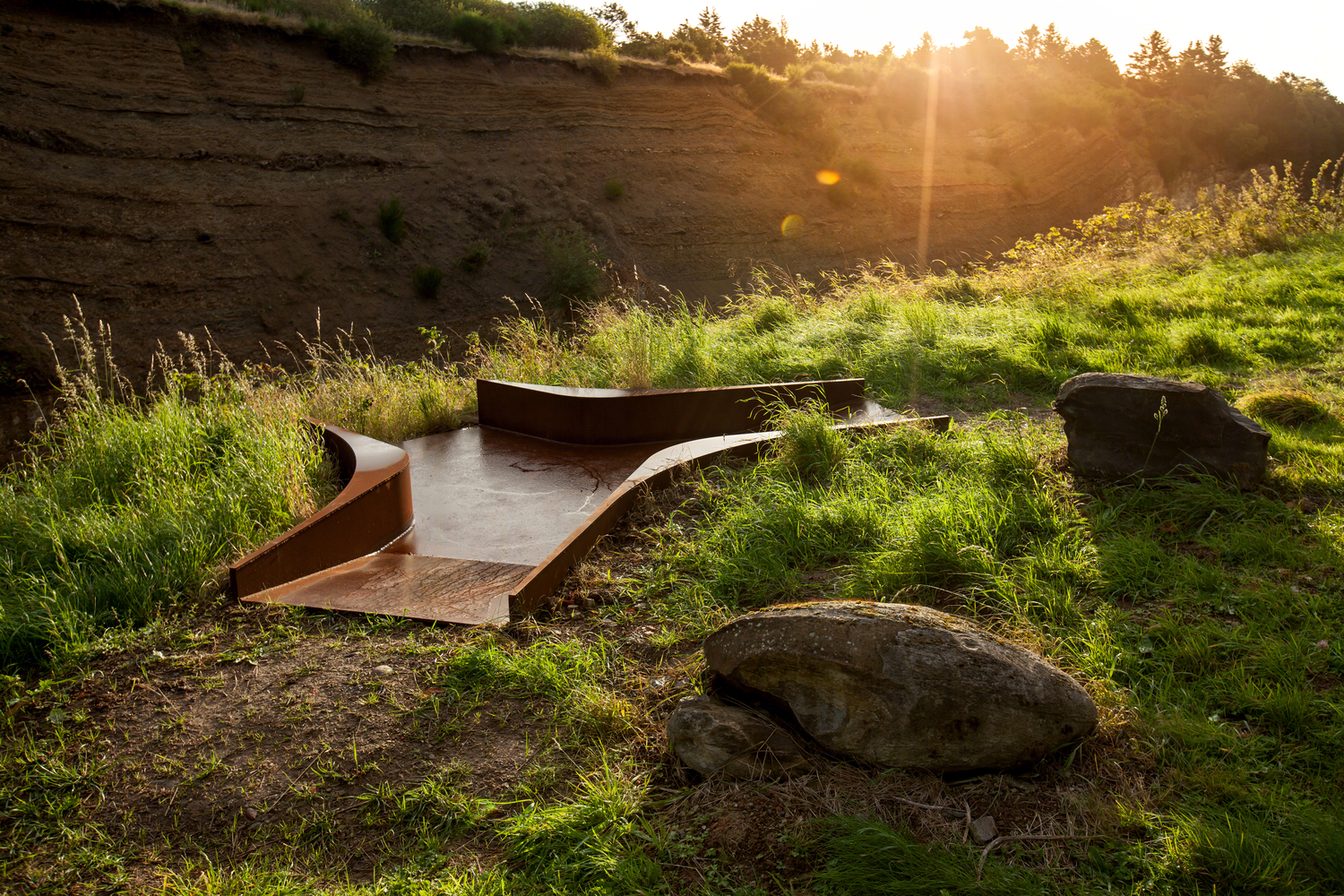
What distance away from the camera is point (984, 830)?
2059 millimetres

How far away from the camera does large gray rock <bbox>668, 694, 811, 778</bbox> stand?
2.34 meters

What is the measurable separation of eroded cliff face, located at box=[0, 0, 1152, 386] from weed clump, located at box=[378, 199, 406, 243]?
241mm

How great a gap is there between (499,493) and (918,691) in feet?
11.5

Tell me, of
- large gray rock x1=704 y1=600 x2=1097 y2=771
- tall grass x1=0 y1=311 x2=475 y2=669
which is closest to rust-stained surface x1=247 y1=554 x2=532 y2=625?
tall grass x1=0 y1=311 x2=475 y2=669

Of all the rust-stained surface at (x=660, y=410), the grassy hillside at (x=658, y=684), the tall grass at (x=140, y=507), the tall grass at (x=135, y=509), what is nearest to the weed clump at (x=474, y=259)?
the tall grass at (x=140, y=507)

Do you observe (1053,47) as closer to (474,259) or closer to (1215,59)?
(1215,59)

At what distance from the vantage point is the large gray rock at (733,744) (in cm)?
234

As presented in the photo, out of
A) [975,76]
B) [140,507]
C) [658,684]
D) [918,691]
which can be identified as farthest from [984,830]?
[975,76]

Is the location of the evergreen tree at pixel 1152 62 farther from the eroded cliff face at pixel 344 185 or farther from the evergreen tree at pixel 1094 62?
A: the eroded cliff face at pixel 344 185

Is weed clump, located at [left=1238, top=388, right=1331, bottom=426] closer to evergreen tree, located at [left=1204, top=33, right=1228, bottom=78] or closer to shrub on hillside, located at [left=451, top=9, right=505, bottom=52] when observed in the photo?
shrub on hillside, located at [left=451, top=9, right=505, bottom=52]

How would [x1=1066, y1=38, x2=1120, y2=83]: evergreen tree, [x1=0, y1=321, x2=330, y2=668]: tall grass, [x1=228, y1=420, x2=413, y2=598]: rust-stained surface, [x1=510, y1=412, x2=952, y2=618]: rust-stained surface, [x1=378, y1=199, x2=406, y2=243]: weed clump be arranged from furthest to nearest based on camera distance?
1. [x1=1066, y1=38, x2=1120, y2=83]: evergreen tree
2. [x1=378, y1=199, x2=406, y2=243]: weed clump
3. [x1=228, y1=420, x2=413, y2=598]: rust-stained surface
4. [x1=510, y1=412, x2=952, y2=618]: rust-stained surface
5. [x1=0, y1=321, x2=330, y2=668]: tall grass

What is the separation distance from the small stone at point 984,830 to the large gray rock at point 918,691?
0.17m

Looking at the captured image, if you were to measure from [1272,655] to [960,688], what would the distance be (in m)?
1.14

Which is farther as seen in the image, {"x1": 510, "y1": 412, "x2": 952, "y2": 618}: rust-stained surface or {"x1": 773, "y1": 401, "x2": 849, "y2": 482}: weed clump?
{"x1": 773, "y1": 401, "x2": 849, "y2": 482}: weed clump
